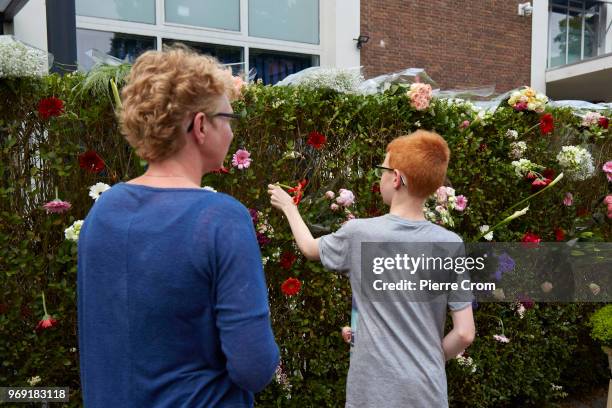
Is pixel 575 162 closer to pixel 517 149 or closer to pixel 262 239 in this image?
pixel 517 149

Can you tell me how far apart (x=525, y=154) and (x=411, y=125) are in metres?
1.05

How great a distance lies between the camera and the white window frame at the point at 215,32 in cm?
855

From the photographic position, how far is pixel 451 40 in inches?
447

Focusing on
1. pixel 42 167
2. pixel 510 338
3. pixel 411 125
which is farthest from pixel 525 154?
pixel 42 167

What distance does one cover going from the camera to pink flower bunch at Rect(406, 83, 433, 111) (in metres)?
3.61

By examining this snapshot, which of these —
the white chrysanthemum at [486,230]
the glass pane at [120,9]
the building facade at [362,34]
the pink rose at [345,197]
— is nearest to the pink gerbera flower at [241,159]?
the pink rose at [345,197]

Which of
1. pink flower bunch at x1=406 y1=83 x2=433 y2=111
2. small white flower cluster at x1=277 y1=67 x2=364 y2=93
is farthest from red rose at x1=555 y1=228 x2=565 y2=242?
small white flower cluster at x1=277 y1=67 x2=364 y2=93

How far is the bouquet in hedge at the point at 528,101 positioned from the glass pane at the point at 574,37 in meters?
11.4

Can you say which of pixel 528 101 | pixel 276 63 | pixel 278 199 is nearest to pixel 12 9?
pixel 276 63

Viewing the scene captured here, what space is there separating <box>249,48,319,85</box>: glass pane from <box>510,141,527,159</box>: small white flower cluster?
6.31 m

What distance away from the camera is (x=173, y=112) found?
1.32 metres

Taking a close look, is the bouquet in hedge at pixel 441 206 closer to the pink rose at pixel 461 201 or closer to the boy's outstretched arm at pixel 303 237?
the pink rose at pixel 461 201

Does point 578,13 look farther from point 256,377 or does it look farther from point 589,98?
point 256,377

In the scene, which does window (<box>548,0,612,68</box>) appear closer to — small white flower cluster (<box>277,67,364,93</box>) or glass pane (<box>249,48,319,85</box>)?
glass pane (<box>249,48,319,85</box>)
